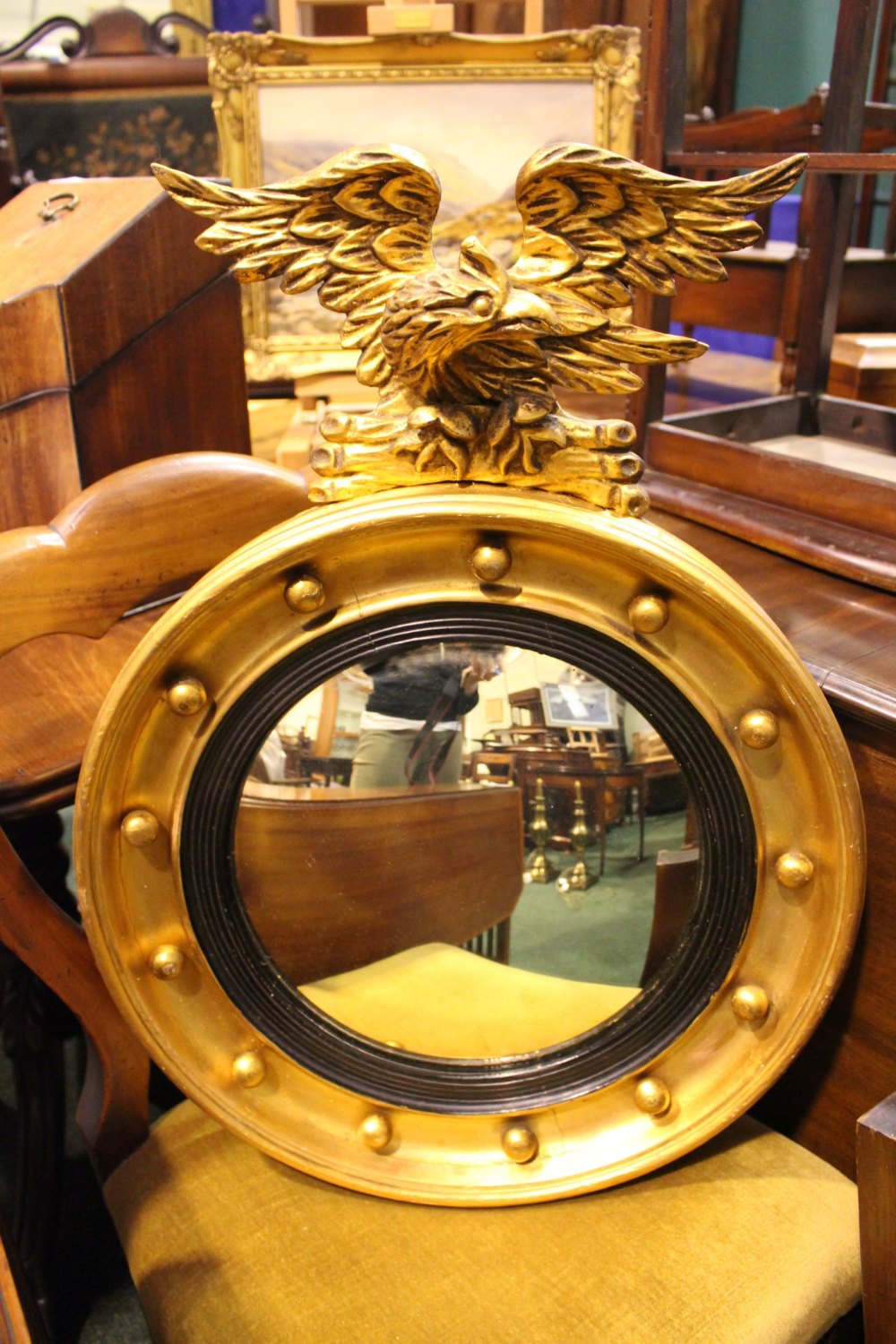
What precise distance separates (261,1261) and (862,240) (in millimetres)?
2671

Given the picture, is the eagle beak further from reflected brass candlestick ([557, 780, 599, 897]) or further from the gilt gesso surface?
reflected brass candlestick ([557, 780, 599, 897])

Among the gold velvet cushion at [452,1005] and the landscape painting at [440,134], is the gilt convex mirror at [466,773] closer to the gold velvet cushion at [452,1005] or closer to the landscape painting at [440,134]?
the gold velvet cushion at [452,1005]

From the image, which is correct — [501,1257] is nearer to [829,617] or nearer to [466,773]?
[466,773]

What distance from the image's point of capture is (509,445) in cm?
62

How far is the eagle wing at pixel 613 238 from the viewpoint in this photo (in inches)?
23.1

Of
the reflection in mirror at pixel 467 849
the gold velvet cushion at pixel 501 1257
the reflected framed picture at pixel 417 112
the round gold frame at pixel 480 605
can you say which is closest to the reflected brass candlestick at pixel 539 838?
the reflection in mirror at pixel 467 849

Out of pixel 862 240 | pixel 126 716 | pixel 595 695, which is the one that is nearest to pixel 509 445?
pixel 595 695

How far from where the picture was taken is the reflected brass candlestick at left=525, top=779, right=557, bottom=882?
73 centimetres

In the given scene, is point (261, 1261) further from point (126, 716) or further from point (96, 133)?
point (96, 133)

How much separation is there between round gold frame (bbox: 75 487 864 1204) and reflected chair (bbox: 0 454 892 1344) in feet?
0.10

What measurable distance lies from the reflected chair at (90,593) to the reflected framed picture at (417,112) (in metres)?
1.11

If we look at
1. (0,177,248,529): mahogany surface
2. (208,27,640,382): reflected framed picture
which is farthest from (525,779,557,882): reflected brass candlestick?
(208,27,640,382): reflected framed picture

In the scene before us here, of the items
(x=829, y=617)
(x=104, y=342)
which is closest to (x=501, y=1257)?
(x=829, y=617)

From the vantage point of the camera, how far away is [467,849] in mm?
742
